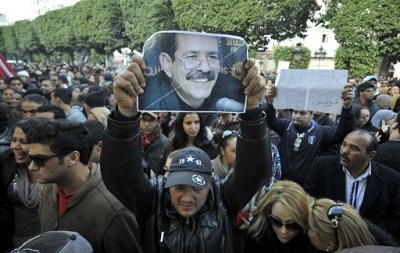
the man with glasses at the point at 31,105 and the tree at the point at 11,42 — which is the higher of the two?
the man with glasses at the point at 31,105

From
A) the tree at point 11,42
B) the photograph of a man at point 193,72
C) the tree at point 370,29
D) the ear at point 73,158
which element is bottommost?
the tree at point 11,42

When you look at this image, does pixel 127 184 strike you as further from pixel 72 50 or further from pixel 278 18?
pixel 72 50

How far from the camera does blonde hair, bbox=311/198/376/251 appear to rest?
231 cm

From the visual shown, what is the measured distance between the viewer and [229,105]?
186cm

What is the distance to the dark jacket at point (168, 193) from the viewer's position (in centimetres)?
178

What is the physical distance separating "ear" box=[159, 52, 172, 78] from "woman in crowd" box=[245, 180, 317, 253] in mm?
1376

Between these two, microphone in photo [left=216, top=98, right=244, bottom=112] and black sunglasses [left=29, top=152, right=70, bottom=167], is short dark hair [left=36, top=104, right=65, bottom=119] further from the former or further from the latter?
microphone in photo [left=216, top=98, right=244, bottom=112]

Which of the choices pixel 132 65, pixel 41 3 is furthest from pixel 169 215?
pixel 41 3

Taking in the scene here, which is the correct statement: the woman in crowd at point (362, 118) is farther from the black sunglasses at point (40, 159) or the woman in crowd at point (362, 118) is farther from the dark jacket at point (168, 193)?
the black sunglasses at point (40, 159)

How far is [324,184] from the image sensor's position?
3549 millimetres

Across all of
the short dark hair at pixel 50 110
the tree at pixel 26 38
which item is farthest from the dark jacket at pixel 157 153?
the tree at pixel 26 38

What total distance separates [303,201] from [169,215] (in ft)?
3.79

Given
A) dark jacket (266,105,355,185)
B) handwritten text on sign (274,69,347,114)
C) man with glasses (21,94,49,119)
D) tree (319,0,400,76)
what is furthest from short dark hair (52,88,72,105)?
tree (319,0,400,76)

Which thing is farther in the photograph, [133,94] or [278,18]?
[278,18]
